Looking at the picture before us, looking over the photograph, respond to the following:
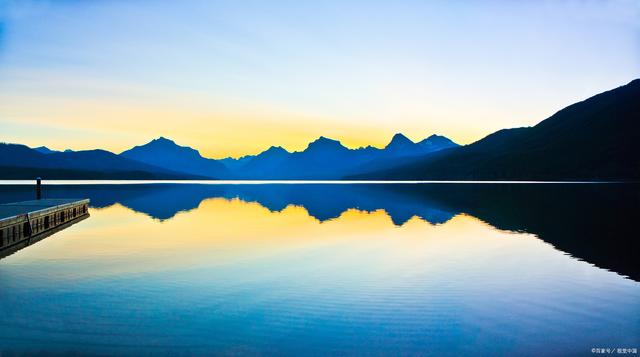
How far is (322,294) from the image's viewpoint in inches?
811

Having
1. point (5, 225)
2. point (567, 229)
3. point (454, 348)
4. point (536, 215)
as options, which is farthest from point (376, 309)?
point (536, 215)

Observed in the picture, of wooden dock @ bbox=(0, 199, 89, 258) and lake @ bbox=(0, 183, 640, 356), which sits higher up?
wooden dock @ bbox=(0, 199, 89, 258)

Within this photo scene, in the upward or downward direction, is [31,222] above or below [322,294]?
above

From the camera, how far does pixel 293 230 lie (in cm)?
4538

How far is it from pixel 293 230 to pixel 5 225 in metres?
23.3

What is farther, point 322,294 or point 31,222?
point 31,222

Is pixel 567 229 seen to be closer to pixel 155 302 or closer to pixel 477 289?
pixel 477 289

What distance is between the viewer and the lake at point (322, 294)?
14.6m

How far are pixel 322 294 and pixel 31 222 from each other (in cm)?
3068

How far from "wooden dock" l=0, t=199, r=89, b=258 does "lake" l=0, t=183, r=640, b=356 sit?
1.58 meters

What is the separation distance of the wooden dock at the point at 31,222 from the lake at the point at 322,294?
1.58 meters

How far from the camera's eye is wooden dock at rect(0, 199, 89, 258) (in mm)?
32944

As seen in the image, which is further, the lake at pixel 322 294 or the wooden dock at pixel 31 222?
the wooden dock at pixel 31 222

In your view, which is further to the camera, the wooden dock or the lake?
the wooden dock
